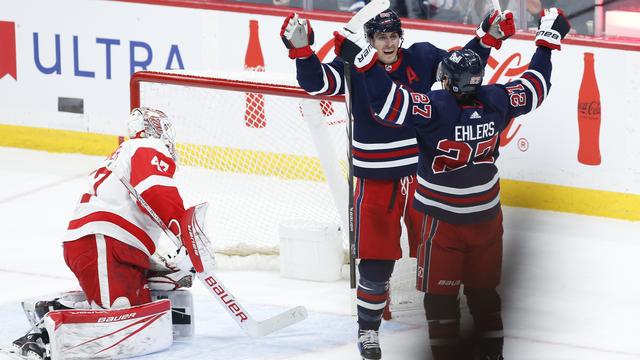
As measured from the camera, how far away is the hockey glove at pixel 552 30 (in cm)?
402

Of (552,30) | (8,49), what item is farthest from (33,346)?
(8,49)

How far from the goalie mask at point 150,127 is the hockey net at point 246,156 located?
95 centimetres

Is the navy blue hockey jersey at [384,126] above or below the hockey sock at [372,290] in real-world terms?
above

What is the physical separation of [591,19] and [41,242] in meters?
2.85

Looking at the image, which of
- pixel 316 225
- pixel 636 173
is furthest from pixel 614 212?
pixel 316 225

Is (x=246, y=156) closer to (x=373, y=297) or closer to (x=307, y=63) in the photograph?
(x=373, y=297)

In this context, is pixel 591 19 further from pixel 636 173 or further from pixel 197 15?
pixel 197 15

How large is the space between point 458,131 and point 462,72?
171 mm

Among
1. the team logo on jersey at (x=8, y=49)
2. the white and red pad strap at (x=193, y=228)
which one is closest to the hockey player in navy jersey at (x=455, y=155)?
the white and red pad strap at (x=193, y=228)

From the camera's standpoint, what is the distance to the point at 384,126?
13.9 feet

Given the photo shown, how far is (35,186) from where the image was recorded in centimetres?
701

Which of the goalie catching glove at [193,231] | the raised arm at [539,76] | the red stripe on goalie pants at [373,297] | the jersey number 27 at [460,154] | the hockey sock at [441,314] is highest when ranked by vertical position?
the raised arm at [539,76]

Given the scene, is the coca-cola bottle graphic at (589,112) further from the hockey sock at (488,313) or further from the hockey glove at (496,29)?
the hockey sock at (488,313)

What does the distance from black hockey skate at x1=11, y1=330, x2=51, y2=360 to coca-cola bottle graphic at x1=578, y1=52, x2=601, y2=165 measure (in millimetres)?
2984
